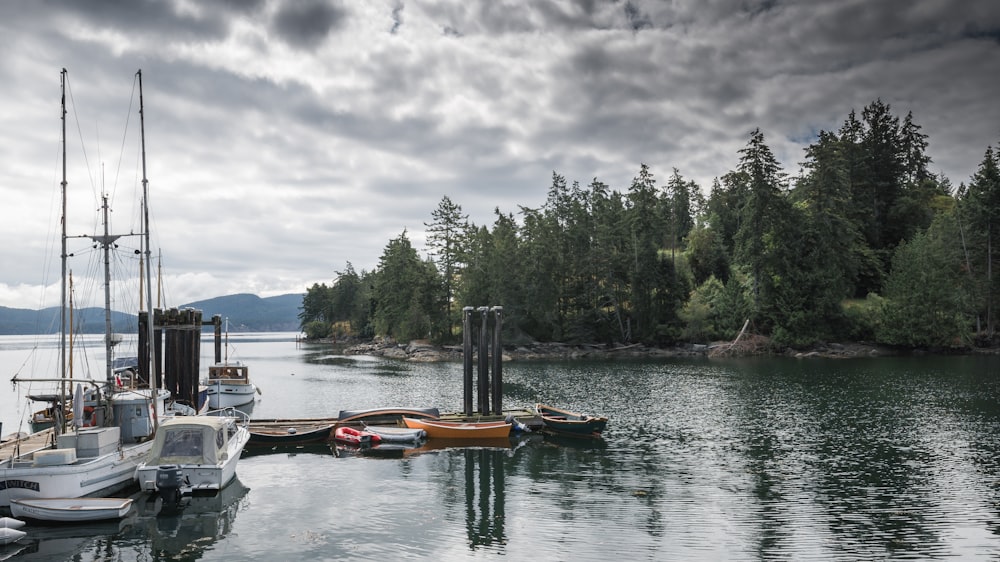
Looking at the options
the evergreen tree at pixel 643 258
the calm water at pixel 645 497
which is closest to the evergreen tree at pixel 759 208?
the evergreen tree at pixel 643 258

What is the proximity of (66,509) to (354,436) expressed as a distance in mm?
14462

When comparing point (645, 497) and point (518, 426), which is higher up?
point (518, 426)

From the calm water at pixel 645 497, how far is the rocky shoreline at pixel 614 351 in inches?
1543

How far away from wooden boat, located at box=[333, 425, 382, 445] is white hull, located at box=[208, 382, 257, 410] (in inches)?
734

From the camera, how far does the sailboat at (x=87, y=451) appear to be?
1892cm

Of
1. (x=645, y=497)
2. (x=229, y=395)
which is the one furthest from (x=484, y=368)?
(x=229, y=395)

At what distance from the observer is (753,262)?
283 feet

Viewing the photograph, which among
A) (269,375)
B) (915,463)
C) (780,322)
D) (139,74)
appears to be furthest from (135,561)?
(780,322)

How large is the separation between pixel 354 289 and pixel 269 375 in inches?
3443

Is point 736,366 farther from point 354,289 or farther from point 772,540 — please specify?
point 354,289

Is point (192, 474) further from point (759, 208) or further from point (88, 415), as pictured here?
point (759, 208)

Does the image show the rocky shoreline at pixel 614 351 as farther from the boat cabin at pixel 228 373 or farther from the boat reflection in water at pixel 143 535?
the boat reflection in water at pixel 143 535

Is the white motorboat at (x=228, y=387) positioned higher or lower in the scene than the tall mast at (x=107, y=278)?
lower

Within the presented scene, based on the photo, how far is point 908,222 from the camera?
3802 inches
